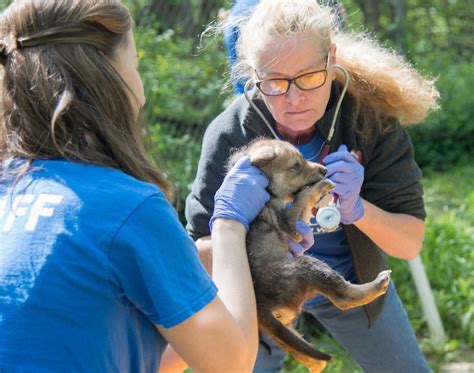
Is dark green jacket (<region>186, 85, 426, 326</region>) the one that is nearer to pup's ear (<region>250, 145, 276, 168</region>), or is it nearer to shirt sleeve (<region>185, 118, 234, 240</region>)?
shirt sleeve (<region>185, 118, 234, 240</region>)

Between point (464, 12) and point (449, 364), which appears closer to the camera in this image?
point (449, 364)

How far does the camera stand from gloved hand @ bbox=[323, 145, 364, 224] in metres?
2.80

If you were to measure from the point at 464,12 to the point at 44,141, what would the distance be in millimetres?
11065

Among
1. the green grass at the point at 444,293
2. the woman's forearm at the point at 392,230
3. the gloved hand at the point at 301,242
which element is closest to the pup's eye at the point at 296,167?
the gloved hand at the point at 301,242

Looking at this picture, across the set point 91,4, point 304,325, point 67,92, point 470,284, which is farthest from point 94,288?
point 470,284

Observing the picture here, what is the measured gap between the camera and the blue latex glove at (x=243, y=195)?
2416 mm

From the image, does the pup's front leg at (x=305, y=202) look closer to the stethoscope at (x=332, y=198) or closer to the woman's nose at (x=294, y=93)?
the stethoscope at (x=332, y=198)

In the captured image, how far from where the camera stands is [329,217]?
2.78 m

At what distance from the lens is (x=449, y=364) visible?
493cm

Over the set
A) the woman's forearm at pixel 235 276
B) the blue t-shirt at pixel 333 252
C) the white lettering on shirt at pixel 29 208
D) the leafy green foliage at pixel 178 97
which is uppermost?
the white lettering on shirt at pixel 29 208

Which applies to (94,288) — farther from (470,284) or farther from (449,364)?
(470,284)

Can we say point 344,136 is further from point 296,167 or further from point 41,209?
point 41,209

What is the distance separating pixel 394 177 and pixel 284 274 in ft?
3.04

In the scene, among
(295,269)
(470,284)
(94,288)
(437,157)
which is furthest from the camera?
(437,157)
